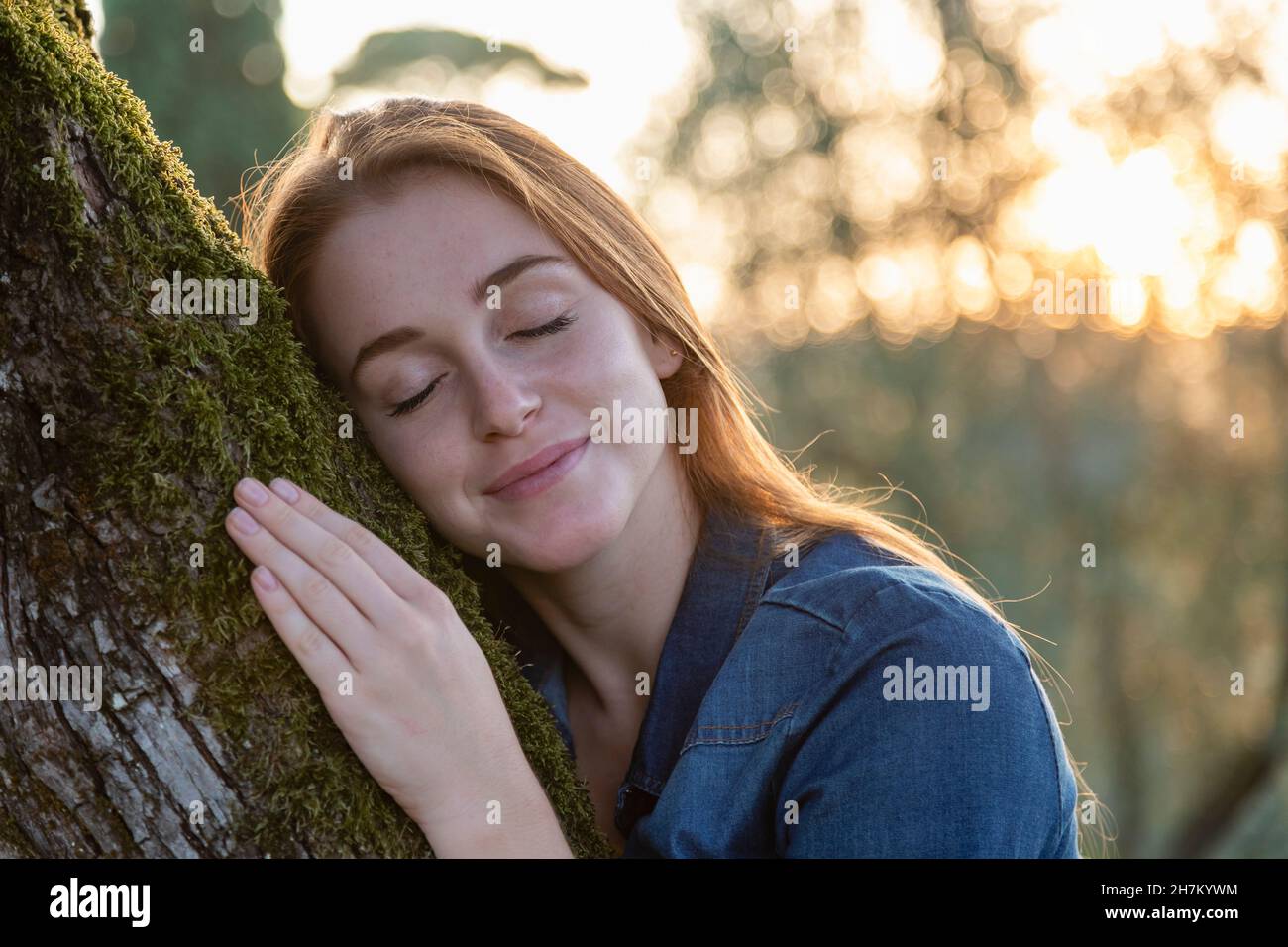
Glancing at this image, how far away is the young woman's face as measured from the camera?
7.01 ft

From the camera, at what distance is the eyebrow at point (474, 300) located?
2137 mm

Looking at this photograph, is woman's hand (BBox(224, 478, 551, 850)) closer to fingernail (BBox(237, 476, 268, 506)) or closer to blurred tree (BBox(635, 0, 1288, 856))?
fingernail (BBox(237, 476, 268, 506))

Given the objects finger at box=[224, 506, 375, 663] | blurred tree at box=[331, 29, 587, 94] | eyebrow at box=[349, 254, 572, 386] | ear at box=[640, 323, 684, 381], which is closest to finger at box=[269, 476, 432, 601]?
finger at box=[224, 506, 375, 663]

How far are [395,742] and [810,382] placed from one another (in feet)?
41.6

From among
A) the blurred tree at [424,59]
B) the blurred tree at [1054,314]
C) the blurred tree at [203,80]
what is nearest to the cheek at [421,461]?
the blurred tree at [203,80]

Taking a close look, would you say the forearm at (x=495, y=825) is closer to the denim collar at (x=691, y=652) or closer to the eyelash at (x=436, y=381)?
the denim collar at (x=691, y=652)

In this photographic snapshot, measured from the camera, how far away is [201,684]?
1615mm

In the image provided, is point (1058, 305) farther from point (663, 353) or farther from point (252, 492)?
point (252, 492)

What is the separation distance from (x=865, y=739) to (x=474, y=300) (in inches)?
44.5

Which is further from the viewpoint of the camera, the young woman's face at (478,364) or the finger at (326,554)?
the young woman's face at (478,364)

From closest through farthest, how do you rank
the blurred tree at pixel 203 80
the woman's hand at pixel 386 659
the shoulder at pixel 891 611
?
the woman's hand at pixel 386 659
the shoulder at pixel 891 611
the blurred tree at pixel 203 80

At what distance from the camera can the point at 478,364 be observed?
211cm
